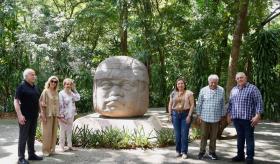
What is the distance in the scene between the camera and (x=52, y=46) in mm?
15875

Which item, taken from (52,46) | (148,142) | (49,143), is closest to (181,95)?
(148,142)

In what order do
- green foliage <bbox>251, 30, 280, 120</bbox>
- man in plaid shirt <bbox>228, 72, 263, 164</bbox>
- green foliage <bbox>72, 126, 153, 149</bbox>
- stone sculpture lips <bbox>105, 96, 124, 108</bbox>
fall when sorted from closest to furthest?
1. man in plaid shirt <bbox>228, 72, 263, 164</bbox>
2. green foliage <bbox>72, 126, 153, 149</bbox>
3. stone sculpture lips <bbox>105, 96, 124, 108</bbox>
4. green foliage <bbox>251, 30, 280, 120</bbox>

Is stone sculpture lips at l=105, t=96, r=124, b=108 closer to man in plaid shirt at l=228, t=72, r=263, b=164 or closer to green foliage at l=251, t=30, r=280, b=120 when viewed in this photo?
man in plaid shirt at l=228, t=72, r=263, b=164

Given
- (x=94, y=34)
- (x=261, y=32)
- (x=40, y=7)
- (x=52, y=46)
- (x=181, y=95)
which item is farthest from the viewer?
(x=94, y=34)

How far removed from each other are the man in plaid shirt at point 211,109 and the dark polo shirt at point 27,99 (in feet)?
9.88

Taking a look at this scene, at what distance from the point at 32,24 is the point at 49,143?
9.79 meters

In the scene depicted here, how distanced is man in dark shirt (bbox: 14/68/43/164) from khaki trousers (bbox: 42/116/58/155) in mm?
489

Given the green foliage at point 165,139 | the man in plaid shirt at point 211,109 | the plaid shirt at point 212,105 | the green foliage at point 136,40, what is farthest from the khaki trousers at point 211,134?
the green foliage at point 136,40

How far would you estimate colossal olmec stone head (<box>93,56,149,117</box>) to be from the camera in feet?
32.2

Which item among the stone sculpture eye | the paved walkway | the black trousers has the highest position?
the stone sculpture eye

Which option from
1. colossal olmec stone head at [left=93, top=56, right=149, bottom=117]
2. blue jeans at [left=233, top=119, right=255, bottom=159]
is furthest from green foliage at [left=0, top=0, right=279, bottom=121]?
blue jeans at [left=233, top=119, right=255, bottom=159]

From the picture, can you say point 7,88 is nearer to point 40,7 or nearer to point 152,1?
point 40,7

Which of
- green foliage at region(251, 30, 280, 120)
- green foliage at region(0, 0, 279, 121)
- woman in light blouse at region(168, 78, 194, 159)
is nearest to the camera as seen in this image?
woman in light blouse at region(168, 78, 194, 159)

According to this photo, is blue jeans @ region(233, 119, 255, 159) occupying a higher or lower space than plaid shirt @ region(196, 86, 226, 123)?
lower
